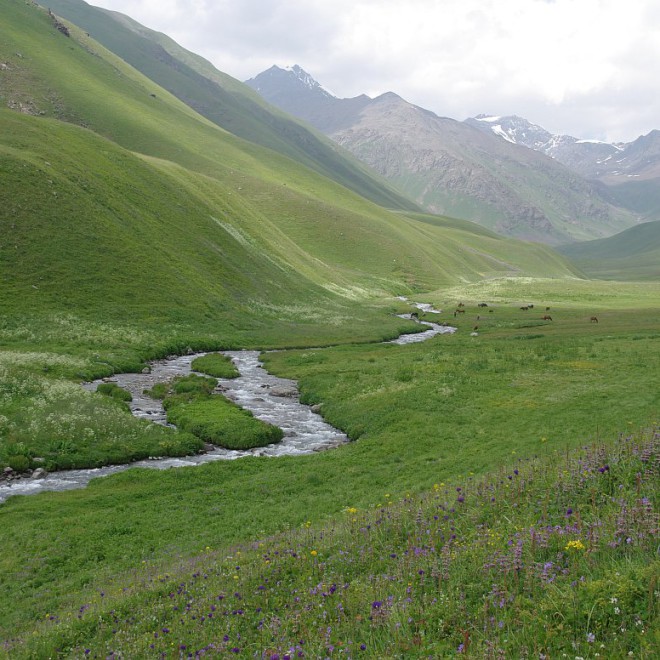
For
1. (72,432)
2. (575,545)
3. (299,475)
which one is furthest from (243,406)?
(575,545)

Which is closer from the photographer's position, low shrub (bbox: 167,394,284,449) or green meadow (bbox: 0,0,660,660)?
green meadow (bbox: 0,0,660,660)

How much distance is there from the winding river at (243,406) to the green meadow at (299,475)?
112cm

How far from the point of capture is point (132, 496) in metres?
24.6

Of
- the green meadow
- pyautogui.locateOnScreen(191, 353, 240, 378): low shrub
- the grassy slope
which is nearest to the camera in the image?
the green meadow

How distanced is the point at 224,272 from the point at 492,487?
8223 centimetres

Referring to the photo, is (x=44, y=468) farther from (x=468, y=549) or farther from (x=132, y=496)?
(x=468, y=549)

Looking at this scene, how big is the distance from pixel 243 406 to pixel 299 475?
1589 cm

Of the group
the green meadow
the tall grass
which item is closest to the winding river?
the green meadow

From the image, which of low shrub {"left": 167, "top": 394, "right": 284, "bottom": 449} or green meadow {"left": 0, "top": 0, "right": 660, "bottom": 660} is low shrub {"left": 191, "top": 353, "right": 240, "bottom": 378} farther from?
low shrub {"left": 167, "top": 394, "right": 284, "bottom": 449}

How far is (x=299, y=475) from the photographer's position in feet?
85.9

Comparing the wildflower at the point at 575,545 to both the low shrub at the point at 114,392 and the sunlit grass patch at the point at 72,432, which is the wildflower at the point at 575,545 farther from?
the low shrub at the point at 114,392

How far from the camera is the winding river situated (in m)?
27.2

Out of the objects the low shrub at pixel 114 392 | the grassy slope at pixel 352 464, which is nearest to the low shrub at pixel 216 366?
the grassy slope at pixel 352 464

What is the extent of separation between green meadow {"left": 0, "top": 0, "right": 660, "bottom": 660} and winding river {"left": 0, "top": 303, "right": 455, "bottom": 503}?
3.69 ft
